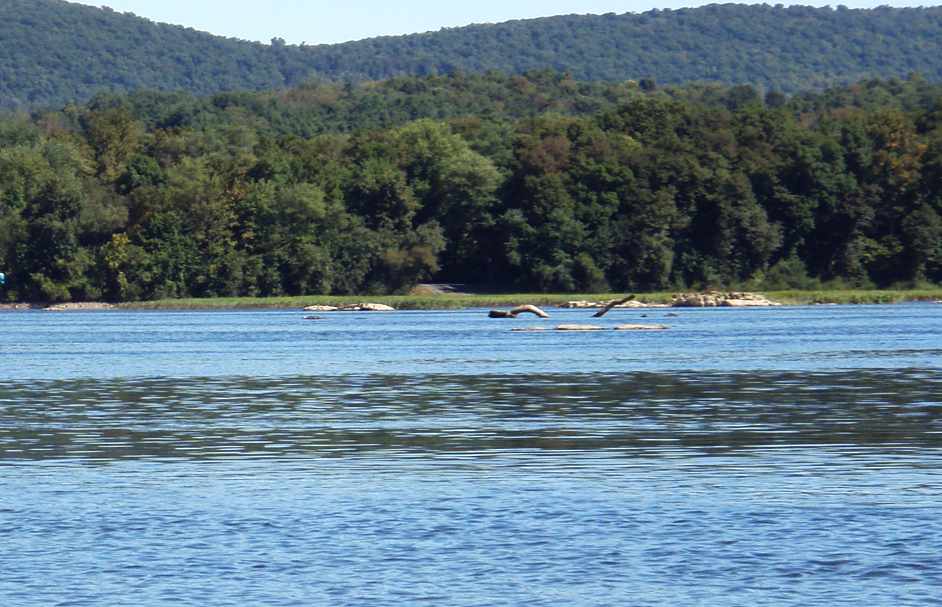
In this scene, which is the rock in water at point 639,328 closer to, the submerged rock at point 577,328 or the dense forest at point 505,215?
the submerged rock at point 577,328

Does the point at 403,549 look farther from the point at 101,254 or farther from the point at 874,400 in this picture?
the point at 101,254

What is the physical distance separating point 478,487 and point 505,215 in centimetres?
13976

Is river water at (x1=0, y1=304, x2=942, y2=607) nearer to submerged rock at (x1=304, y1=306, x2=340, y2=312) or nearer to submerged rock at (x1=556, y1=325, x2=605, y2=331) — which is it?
submerged rock at (x1=556, y1=325, x2=605, y2=331)

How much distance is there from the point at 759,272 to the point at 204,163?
191 feet

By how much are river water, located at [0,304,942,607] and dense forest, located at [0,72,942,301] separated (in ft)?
333

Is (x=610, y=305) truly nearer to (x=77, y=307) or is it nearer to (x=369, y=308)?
(x=369, y=308)

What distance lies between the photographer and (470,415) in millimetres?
43500

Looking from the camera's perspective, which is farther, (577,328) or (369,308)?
(369,308)

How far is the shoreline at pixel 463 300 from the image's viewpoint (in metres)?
158

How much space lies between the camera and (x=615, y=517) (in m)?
25.1

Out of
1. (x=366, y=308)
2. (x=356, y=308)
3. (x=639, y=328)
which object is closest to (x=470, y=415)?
(x=639, y=328)

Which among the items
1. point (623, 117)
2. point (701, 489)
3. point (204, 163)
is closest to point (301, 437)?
point (701, 489)

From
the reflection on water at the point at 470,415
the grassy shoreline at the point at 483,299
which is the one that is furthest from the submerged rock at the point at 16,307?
the reflection on water at the point at 470,415

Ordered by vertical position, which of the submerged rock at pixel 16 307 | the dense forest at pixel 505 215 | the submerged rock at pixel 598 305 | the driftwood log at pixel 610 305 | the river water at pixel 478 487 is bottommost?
the submerged rock at pixel 16 307
